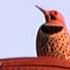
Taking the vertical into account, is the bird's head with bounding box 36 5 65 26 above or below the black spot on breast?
above

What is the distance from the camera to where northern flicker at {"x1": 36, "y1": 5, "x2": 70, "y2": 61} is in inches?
160

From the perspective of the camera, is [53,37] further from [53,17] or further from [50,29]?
[53,17]

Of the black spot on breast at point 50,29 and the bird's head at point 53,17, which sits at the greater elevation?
the bird's head at point 53,17

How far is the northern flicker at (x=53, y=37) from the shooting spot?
13.3 ft

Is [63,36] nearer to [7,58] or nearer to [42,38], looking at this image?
[42,38]

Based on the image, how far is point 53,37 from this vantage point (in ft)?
13.4

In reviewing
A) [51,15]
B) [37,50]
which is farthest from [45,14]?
[37,50]

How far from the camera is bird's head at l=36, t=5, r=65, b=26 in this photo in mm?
4113

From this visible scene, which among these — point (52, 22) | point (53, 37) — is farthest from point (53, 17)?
point (53, 37)

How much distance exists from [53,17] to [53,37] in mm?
197

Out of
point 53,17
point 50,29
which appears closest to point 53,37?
point 50,29

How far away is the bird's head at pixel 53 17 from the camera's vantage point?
13.5 feet

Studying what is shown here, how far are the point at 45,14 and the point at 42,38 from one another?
0.22 metres

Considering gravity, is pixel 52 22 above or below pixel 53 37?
above
